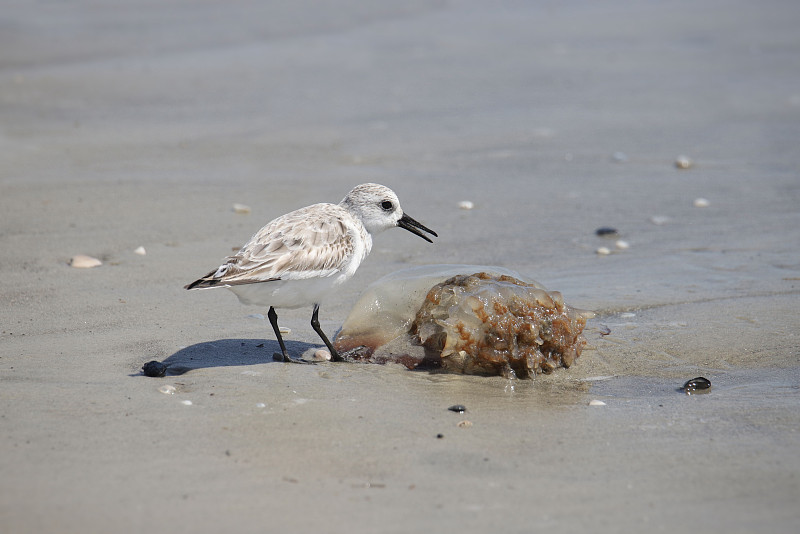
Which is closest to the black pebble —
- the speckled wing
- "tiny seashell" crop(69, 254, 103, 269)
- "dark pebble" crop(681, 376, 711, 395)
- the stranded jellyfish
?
the speckled wing

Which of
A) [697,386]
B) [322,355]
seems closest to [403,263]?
[322,355]

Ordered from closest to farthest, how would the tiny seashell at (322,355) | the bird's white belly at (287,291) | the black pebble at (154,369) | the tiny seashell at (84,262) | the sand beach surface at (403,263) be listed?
the sand beach surface at (403,263)
the black pebble at (154,369)
the bird's white belly at (287,291)
the tiny seashell at (322,355)
the tiny seashell at (84,262)

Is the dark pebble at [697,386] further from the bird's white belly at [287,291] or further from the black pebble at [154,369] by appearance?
the black pebble at [154,369]

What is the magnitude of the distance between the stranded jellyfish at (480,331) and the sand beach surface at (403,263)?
0.14m

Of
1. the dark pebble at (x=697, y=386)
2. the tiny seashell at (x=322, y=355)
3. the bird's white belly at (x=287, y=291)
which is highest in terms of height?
the bird's white belly at (x=287, y=291)

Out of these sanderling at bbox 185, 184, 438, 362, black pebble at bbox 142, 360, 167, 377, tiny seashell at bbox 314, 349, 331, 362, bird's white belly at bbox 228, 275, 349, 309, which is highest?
sanderling at bbox 185, 184, 438, 362

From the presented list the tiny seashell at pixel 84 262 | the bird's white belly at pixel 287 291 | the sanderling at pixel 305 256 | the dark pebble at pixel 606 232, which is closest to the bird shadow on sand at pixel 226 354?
the sanderling at pixel 305 256

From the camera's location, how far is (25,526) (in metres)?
3.04

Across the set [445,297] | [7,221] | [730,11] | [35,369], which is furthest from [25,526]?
[730,11]

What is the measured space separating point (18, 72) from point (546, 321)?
9994 millimetres

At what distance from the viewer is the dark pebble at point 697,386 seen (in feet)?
14.9

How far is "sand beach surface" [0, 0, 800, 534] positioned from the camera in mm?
3372

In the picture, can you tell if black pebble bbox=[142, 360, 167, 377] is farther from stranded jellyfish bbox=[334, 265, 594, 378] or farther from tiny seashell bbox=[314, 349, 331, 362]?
stranded jellyfish bbox=[334, 265, 594, 378]

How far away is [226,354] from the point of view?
5047mm
